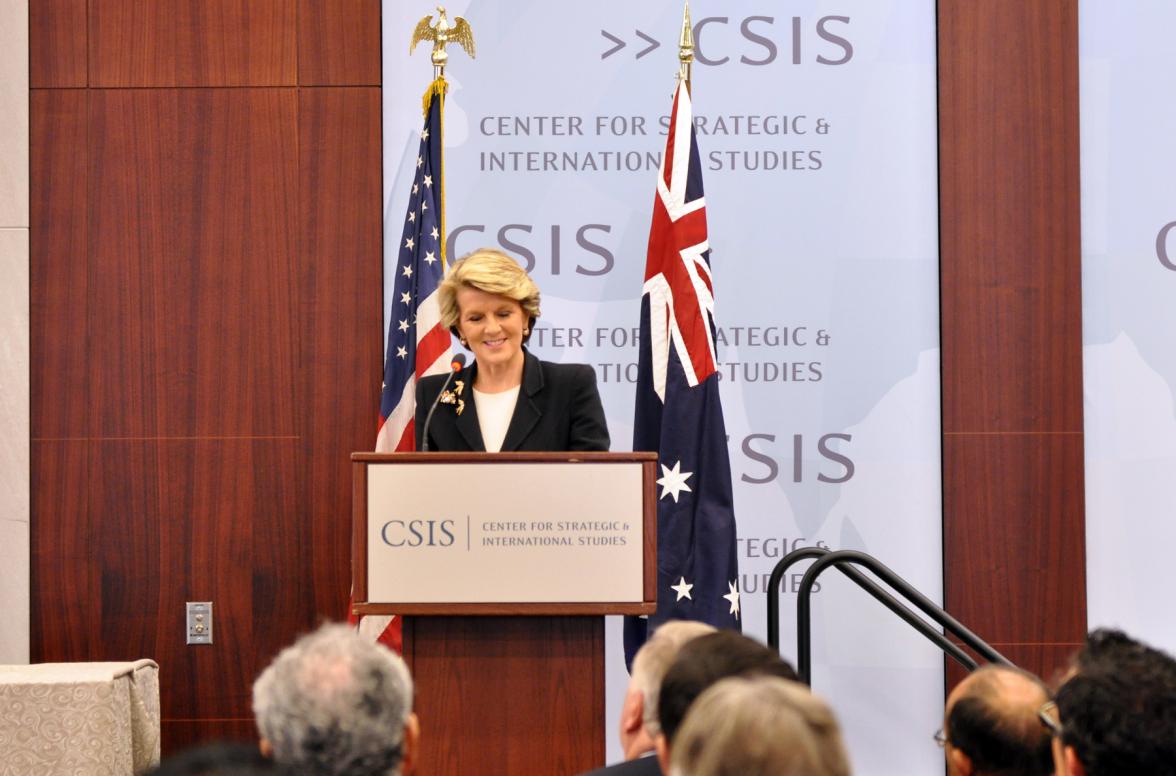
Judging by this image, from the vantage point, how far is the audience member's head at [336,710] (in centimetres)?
154

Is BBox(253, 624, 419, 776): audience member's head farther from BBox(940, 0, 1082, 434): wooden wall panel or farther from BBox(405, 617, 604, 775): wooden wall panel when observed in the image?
BBox(940, 0, 1082, 434): wooden wall panel

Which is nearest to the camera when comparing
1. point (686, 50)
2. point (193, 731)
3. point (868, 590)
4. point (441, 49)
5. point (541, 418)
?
point (541, 418)

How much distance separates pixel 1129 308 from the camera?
5.05m

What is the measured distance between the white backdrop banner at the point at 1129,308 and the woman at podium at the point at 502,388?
2.62m

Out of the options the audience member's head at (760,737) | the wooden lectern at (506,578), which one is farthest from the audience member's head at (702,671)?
the wooden lectern at (506,578)

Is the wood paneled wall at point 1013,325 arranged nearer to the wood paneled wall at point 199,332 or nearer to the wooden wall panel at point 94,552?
the wood paneled wall at point 199,332

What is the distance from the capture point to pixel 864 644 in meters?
4.98

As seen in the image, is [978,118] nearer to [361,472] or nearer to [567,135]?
[567,135]

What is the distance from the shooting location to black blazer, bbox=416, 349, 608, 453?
11.0 feet

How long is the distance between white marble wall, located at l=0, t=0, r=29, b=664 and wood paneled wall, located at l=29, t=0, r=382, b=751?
5 cm

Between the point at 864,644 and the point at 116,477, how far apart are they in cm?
303

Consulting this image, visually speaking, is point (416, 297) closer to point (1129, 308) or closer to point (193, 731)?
point (193, 731)

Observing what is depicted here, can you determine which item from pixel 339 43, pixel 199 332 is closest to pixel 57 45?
pixel 339 43

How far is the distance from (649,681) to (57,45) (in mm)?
4269
